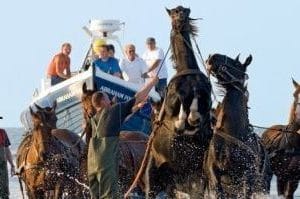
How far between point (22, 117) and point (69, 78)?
179cm

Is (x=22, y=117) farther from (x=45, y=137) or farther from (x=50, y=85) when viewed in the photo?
(x=45, y=137)

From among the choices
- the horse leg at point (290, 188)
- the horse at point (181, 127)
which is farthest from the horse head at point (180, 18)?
the horse leg at point (290, 188)

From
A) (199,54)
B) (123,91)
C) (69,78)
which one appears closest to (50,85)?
(69,78)

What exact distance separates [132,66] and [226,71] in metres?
6.31

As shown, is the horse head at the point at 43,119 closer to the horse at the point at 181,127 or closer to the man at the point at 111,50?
the horse at the point at 181,127

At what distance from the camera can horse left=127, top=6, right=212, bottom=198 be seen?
14469 mm

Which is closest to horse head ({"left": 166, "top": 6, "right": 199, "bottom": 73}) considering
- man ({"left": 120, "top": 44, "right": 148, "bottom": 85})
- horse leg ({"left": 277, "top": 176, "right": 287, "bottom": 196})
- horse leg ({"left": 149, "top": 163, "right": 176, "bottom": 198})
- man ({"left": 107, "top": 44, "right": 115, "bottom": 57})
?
horse leg ({"left": 149, "top": 163, "right": 176, "bottom": 198})

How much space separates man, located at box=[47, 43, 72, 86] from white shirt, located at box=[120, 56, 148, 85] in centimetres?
125

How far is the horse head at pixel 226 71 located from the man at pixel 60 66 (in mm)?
7281

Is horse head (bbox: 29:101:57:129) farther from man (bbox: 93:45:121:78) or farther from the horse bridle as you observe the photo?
man (bbox: 93:45:121:78)

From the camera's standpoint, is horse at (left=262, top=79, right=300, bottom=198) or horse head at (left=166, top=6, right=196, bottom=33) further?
horse at (left=262, top=79, right=300, bottom=198)

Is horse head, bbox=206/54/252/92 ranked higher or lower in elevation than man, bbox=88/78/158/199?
higher

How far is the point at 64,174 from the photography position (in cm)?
1736

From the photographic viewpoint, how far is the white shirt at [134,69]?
2097 centimetres
